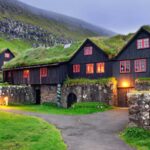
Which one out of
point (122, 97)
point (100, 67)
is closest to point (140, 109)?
point (122, 97)

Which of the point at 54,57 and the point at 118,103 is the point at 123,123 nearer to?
the point at 118,103

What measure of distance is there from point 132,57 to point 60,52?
16240 millimetres

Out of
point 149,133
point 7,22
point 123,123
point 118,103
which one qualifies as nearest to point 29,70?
point 118,103

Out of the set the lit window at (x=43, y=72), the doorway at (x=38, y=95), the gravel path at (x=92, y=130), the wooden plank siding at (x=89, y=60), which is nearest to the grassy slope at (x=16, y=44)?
the doorway at (x=38, y=95)

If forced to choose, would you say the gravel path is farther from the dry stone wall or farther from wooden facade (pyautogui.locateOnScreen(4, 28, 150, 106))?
the dry stone wall

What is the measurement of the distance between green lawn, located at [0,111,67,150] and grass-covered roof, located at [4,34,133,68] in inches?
944

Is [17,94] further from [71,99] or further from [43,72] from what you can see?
[71,99]

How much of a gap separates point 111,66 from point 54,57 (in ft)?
38.7

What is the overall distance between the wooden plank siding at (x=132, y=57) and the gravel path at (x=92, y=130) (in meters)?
9.98

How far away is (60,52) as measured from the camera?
6097cm

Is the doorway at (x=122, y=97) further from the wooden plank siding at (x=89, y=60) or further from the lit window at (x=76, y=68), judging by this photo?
the lit window at (x=76, y=68)

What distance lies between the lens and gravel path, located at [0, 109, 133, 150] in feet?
79.8

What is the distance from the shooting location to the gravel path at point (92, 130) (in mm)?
24312

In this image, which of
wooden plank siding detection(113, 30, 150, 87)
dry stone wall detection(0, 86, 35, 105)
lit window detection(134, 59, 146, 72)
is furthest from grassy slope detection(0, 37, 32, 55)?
lit window detection(134, 59, 146, 72)
